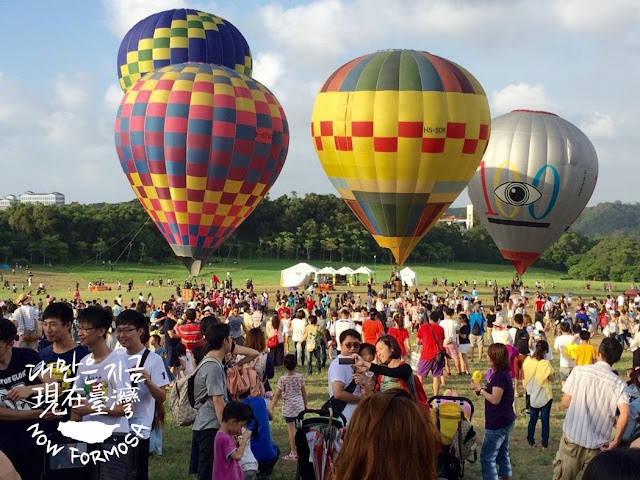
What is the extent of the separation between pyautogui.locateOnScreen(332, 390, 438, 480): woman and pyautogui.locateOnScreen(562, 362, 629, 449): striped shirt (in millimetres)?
3512

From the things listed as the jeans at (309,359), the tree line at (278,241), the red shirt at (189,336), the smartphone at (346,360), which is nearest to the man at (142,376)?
the smartphone at (346,360)

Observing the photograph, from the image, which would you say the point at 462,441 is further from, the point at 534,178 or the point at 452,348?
the point at 534,178

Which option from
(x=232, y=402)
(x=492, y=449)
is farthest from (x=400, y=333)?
(x=232, y=402)

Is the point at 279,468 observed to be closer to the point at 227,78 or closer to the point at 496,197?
the point at 227,78

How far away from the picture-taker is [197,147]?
24328 millimetres

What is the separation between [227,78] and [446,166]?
25.3ft

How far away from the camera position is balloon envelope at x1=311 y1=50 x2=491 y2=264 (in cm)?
2159

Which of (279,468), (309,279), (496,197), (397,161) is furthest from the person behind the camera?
(309,279)

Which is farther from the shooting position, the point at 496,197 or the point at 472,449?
the point at 496,197

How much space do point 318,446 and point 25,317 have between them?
726 centimetres

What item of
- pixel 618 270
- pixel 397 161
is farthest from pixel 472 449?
pixel 618 270

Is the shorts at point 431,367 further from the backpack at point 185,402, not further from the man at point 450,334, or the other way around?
the backpack at point 185,402

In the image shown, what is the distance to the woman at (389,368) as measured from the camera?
209 inches

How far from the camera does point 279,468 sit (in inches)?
312
